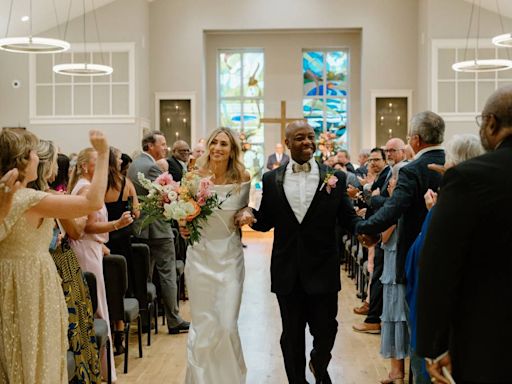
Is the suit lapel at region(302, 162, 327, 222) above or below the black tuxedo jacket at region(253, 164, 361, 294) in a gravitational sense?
above

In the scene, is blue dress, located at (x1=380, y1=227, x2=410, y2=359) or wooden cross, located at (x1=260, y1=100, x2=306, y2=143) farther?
wooden cross, located at (x1=260, y1=100, x2=306, y2=143)

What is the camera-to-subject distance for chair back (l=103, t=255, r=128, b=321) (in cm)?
471

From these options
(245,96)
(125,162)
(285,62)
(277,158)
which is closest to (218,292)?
(125,162)

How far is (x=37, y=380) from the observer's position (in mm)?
2969

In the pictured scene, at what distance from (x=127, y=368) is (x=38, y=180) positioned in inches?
92.8

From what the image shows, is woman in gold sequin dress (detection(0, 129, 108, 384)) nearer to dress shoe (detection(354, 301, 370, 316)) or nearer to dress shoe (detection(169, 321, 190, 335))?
dress shoe (detection(169, 321, 190, 335))

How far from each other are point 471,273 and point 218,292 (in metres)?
2.28

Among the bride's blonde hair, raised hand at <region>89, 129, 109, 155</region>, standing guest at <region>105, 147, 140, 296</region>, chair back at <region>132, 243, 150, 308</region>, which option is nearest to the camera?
raised hand at <region>89, 129, 109, 155</region>

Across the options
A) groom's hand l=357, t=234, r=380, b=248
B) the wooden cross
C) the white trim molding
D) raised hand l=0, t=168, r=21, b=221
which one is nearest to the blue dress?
groom's hand l=357, t=234, r=380, b=248

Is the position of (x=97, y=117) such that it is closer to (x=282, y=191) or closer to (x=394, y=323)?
(x=394, y=323)

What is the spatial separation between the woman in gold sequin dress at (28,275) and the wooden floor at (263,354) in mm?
1912

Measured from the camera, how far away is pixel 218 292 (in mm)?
4094

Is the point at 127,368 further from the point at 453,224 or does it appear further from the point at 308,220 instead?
the point at 453,224

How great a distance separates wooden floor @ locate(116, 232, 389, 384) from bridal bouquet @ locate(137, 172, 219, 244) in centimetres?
148
